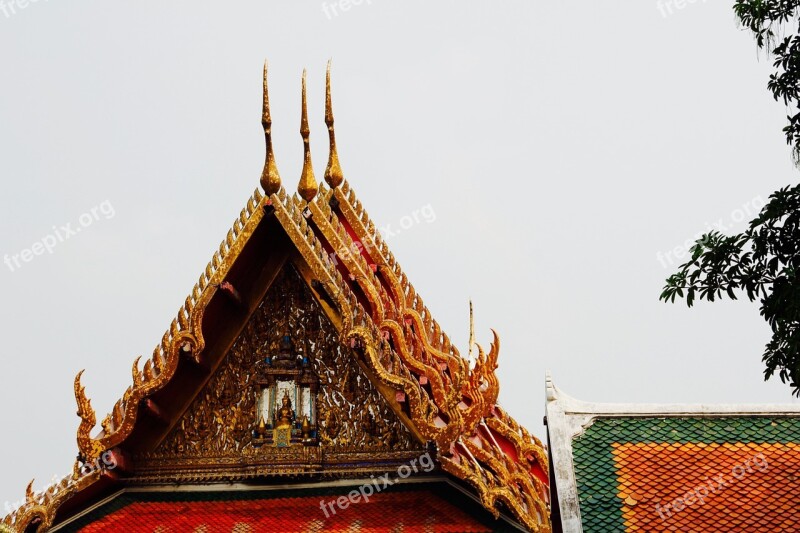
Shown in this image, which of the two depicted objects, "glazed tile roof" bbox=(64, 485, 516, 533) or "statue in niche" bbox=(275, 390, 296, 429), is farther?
"statue in niche" bbox=(275, 390, 296, 429)

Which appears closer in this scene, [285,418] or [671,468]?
[671,468]

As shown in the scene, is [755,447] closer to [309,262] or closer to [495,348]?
[495,348]

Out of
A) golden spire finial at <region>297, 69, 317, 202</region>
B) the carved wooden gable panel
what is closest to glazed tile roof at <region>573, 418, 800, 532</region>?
the carved wooden gable panel

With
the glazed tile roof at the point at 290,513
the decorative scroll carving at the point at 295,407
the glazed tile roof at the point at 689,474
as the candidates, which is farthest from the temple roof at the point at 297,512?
the glazed tile roof at the point at 689,474

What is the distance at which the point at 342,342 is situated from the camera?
10602mm

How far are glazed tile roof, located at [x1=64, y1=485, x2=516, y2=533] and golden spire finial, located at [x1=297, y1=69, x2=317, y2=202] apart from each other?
7.52ft

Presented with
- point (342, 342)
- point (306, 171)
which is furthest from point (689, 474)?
point (306, 171)

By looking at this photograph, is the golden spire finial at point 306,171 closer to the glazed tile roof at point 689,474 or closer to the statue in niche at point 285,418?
the statue in niche at point 285,418

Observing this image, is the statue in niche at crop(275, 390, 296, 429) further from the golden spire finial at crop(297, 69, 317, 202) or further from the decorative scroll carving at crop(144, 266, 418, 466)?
the golden spire finial at crop(297, 69, 317, 202)

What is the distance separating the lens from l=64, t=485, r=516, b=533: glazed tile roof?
10312 mm

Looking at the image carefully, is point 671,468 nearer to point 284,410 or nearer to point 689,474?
point 689,474

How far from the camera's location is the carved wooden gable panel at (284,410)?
10781 mm

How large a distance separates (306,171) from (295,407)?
193cm

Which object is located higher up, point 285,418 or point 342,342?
point 342,342
